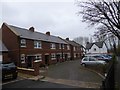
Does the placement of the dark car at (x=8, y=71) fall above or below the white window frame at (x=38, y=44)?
below

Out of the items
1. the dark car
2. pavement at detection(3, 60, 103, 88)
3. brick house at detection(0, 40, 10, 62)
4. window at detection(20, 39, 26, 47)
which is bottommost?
pavement at detection(3, 60, 103, 88)

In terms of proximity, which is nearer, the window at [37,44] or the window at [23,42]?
the window at [23,42]

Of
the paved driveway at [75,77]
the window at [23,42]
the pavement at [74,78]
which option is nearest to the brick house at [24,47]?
the window at [23,42]

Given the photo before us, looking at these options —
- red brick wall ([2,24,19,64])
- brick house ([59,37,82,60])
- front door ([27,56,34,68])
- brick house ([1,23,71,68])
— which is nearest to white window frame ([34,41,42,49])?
brick house ([1,23,71,68])

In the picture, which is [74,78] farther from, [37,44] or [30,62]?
[37,44]

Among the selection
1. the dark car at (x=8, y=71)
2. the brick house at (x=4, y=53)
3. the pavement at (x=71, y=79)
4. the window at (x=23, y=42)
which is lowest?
the pavement at (x=71, y=79)

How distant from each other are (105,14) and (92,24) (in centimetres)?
253

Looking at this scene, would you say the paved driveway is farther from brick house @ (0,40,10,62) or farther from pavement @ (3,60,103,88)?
brick house @ (0,40,10,62)

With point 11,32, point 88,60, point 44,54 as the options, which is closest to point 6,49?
point 11,32

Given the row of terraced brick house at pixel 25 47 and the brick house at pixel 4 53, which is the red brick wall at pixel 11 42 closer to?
the row of terraced brick house at pixel 25 47

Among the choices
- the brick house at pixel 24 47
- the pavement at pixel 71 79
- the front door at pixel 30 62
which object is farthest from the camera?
the front door at pixel 30 62

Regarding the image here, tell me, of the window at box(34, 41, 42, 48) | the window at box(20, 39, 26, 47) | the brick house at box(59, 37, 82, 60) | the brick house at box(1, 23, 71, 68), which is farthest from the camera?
the brick house at box(59, 37, 82, 60)

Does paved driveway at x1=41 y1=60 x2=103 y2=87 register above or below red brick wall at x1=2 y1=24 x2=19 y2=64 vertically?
below

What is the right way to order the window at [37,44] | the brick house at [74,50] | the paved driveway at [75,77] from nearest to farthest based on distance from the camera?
the paved driveway at [75,77] < the window at [37,44] < the brick house at [74,50]
